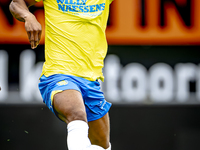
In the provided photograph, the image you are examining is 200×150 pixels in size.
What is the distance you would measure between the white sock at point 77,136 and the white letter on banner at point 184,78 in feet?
10.1

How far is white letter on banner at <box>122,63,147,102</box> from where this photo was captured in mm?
5816

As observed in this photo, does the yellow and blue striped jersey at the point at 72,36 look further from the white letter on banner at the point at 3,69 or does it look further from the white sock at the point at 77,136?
the white letter on banner at the point at 3,69

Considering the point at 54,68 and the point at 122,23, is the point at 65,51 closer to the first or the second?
the point at 54,68

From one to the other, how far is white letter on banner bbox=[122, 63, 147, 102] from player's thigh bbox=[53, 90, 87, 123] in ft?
8.54

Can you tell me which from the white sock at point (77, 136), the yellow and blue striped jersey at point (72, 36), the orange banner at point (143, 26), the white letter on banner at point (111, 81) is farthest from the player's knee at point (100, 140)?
the orange banner at point (143, 26)

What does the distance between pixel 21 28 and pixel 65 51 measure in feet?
8.02

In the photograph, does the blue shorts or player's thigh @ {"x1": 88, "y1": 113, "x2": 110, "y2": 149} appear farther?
player's thigh @ {"x1": 88, "y1": 113, "x2": 110, "y2": 149}

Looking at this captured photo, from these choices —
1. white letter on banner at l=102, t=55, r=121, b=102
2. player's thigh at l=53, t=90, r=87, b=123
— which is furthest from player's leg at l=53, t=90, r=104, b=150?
white letter on banner at l=102, t=55, r=121, b=102

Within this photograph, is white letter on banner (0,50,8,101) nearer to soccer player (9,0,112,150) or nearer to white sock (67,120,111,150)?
soccer player (9,0,112,150)

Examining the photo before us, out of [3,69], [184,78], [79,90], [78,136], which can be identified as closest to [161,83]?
[184,78]

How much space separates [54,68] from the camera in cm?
348

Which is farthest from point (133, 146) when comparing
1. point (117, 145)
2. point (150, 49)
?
point (150, 49)

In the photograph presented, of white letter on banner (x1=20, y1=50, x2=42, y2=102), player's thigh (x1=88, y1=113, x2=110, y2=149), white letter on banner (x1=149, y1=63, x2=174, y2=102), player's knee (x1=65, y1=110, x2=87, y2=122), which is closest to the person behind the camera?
player's knee (x1=65, y1=110, x2=87, y2=122)

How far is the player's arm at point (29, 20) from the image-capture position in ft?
10.4
